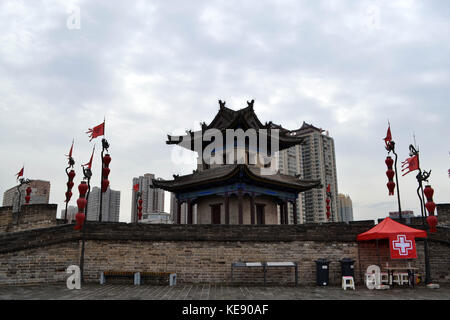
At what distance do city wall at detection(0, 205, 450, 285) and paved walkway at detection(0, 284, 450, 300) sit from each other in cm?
81

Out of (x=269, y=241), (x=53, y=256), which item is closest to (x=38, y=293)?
(x=53, y=256)

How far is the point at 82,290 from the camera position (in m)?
10.2

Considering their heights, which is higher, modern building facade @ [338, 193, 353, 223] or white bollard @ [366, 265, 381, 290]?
modern building facade @ [338, 193, 353, 223]

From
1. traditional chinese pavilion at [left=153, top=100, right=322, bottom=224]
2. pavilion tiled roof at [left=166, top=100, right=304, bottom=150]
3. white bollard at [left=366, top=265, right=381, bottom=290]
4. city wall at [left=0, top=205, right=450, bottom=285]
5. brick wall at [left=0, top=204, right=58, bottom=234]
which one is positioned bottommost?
white bollard at [left=366, top=265, right=381, bottom=290]

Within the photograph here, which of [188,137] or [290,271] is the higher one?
[188,137]

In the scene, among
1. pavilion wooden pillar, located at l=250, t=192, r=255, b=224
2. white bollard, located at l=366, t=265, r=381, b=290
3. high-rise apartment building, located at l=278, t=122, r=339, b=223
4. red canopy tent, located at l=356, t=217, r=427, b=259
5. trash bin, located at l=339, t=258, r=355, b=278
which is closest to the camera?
white bollard, located at l=366, t=265, r=381, b=290

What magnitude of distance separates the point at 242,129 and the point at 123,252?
11084 millimetres

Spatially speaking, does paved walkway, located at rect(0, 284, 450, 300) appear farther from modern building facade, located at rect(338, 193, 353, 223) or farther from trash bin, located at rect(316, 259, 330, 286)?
modern building facade, located at rect(338, 193, 353, 223)

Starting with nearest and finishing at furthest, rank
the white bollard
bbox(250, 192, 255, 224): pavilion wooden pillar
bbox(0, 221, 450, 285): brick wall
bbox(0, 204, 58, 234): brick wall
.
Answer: the white bollard → bbox(0, 221, 450, 285): brick wall → bbox(0, 204, 58, 234): brick wall → bbox(250, 192, 255, 224): pavilion wooden pillar

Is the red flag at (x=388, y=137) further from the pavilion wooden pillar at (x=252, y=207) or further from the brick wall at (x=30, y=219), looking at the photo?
the brick wall at (x=30, y=219)

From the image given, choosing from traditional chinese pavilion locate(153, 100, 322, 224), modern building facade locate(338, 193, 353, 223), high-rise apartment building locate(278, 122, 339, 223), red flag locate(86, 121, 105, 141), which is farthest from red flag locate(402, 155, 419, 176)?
modern building facade locate(338, 193, 353, 223)

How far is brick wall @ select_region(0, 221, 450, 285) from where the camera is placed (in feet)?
39.8

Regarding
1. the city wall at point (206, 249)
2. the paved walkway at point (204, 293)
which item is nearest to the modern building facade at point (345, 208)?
the city wall at point (206, 249)
